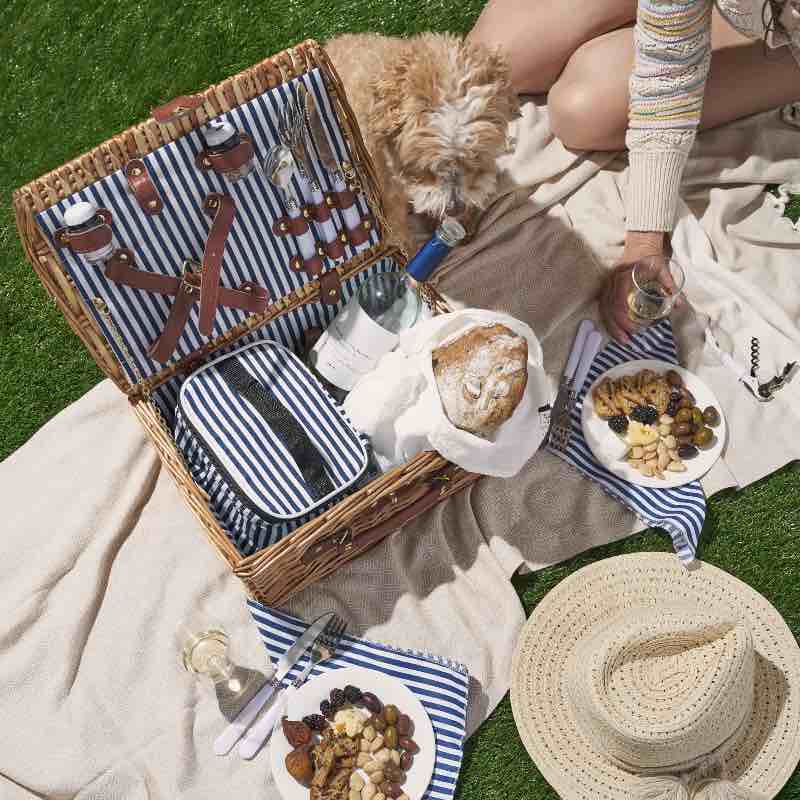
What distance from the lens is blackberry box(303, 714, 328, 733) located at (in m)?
1.95

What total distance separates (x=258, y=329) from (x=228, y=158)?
1.52 feet

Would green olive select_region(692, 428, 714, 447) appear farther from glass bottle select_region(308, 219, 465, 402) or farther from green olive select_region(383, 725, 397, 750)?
green olive select_region(383, 725, 397, 750)

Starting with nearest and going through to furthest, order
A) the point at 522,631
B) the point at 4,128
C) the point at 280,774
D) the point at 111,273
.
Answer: the point at 111,273, the point at 280,774, the point at 522,631, the point at 4,128

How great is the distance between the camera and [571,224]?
2467 millimetres

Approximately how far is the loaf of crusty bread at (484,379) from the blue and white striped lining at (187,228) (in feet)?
1.59

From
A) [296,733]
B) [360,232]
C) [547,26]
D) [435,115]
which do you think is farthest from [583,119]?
[296,733]

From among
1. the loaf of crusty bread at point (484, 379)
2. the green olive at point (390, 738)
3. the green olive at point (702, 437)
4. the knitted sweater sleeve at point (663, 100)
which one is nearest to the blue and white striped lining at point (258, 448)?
the loaf of crusty bread at point (484, 379)

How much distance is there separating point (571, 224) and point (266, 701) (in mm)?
1567

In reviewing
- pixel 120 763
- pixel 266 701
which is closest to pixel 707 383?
pixel 266 701

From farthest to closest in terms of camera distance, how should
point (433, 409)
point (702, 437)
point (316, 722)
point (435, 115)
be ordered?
point (702, 437) → point (316, 722) → point (435, 115) → point (433, 409)

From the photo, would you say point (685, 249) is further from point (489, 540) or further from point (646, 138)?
point (489, 540)

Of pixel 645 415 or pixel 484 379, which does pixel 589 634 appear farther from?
pixel 484 379

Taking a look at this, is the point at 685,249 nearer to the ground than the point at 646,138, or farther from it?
nearer to the ground

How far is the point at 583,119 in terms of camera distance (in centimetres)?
239
